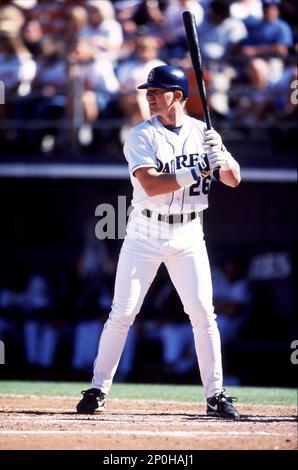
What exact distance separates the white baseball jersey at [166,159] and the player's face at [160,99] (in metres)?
0.08

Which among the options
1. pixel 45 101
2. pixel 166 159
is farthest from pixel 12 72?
pixel 166 159

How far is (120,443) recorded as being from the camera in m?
4.59

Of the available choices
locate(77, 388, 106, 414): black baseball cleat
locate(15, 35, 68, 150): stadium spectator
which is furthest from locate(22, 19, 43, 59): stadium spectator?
locate(77, 388, 106, 414): black baseball cleat

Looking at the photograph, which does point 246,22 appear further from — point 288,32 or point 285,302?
point 285,302

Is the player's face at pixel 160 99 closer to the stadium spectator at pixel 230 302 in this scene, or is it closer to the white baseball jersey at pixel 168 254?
the white baseball jersey at pixel 168 254

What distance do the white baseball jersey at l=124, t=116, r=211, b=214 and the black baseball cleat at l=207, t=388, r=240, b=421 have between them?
42.3 inches

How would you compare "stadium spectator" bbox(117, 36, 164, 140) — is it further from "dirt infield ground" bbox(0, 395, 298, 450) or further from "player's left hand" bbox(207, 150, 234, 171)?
"player's left hand" bbox(207, 150, 234, 171)

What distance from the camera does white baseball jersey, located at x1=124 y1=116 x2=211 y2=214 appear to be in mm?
5434

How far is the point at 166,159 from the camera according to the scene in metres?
5.50

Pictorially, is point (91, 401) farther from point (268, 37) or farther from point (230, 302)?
point (268, 37)

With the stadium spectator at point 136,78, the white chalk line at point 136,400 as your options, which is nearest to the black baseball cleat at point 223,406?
the white chalk line at point 136,400

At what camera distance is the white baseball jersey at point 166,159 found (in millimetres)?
5434

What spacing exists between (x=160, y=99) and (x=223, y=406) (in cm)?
178
